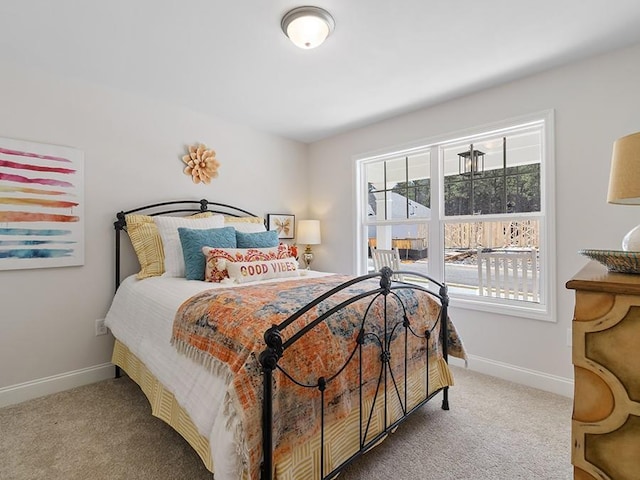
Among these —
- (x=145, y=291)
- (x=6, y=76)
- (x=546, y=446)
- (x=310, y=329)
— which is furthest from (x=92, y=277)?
(x=546, y=446)

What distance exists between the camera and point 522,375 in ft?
8.22

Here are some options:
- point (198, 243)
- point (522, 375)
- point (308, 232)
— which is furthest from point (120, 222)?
point (522, 375)

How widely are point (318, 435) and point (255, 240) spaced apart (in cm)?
171

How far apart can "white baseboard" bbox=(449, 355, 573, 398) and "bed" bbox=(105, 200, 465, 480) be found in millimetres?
812

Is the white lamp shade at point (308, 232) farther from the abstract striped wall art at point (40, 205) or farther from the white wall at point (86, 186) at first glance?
the abstract striped wall art at point (40, 205)

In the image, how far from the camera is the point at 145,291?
2.16 meters

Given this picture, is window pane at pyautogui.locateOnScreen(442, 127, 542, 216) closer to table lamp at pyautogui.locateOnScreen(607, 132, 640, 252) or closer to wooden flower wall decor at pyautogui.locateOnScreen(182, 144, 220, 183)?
table lamp at pyautogui.locateOnScreen(607, 132, 640, 252)

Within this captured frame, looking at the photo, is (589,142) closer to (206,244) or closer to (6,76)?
(206,244)

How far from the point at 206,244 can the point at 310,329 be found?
147cm

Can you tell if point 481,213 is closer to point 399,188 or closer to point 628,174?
point 399,188

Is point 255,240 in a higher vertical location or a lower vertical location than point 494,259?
higher

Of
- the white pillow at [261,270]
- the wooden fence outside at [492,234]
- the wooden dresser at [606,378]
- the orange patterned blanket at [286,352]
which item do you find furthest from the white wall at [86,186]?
the wooden dresser at [606,378]

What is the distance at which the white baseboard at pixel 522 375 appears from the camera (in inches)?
91.4

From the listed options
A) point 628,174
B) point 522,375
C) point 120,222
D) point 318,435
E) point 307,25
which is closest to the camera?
point 628,174
